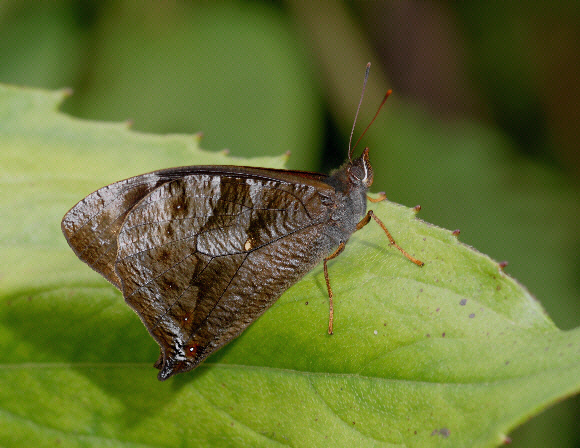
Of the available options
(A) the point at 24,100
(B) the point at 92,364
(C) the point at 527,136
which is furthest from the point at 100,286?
(C) the point at 527,136

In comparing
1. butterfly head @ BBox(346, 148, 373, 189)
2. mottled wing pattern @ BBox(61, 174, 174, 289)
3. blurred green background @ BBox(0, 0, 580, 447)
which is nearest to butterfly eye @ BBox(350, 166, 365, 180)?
butterfly head @ BBox(346, 148, 373, 189)

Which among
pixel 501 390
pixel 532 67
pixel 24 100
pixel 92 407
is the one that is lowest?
pixel 92 407

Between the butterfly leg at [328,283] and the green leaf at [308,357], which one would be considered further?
the butterfly leg at [328,283]

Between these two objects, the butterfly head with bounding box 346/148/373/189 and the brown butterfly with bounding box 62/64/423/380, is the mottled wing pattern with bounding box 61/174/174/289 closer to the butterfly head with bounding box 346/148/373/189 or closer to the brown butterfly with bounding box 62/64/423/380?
the brown butterfly with bounding box 62/64/423/380

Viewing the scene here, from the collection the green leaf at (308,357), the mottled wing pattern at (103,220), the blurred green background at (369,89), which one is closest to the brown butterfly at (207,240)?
the mottled wing pattern at (103,220)

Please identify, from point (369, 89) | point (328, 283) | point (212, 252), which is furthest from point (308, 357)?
point (369, 89)

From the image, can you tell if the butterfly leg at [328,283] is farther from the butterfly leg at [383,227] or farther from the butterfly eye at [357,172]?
the butterfly eye at [357,172]

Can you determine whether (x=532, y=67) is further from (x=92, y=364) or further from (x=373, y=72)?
(x=92, y=364)
